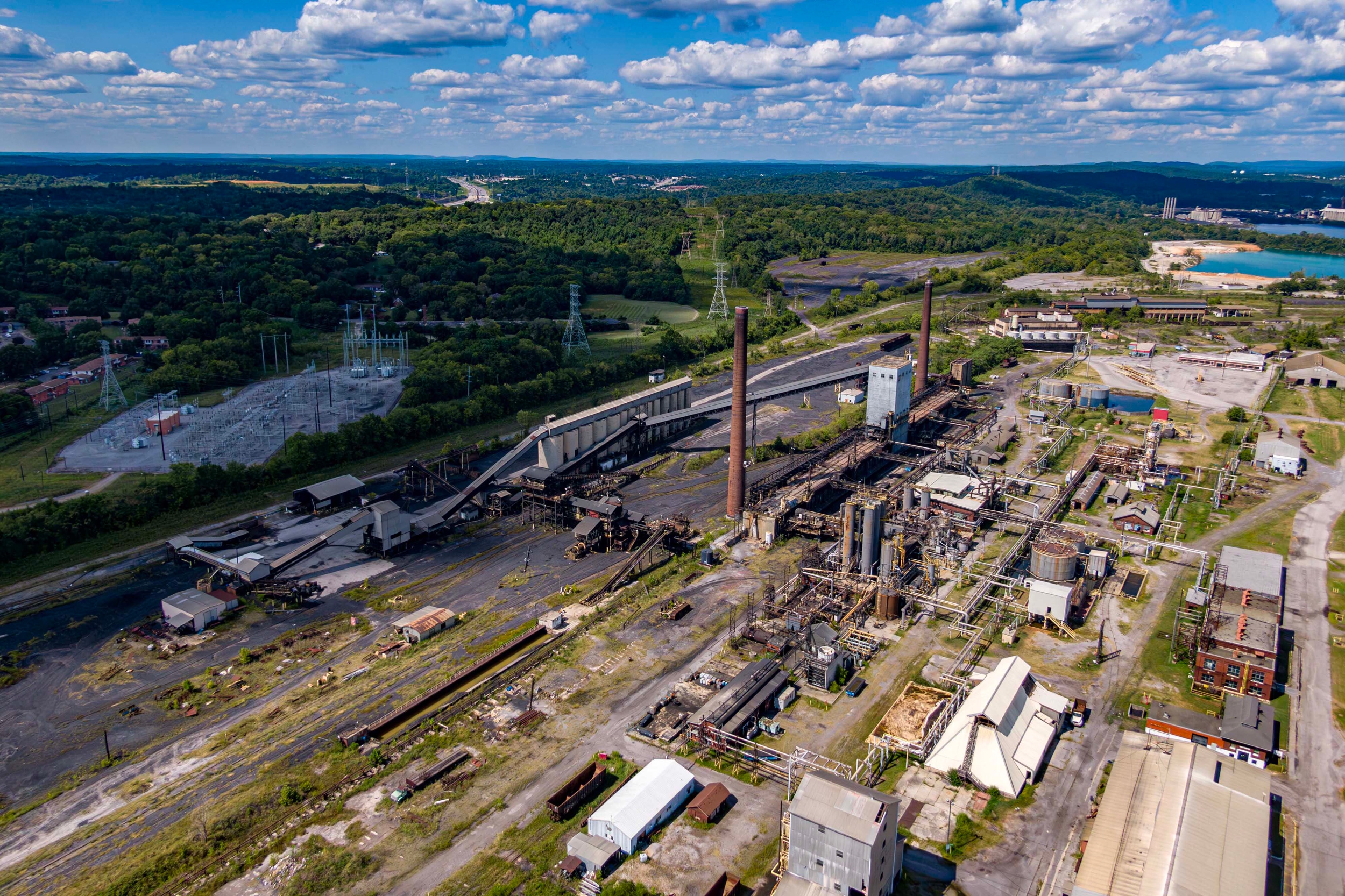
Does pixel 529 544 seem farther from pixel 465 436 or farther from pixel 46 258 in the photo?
pixel 46 258

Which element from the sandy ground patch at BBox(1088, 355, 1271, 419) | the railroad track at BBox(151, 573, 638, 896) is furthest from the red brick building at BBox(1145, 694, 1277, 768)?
the sandy ground patch at BBox(1088, 355, 1271, 419)

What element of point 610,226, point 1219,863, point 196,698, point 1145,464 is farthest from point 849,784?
point 610,226

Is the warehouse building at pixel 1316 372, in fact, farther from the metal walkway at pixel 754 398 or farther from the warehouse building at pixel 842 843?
the warehouse building at pixel 842 843

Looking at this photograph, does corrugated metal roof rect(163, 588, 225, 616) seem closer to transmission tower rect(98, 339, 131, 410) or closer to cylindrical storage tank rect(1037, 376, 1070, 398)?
transmission tower rect(98, 339, 131, 410)

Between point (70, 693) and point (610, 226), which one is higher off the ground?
point (610, 226)

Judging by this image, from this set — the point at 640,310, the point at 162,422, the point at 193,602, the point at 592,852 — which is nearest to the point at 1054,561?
the point at 592,852

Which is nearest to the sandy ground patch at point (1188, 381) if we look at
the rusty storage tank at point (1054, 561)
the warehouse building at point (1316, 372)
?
the warehouse building at point (1316, 372)

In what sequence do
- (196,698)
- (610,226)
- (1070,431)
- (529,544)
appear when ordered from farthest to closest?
(610,226)
(1070,431)
(529,544)
(196,698)
